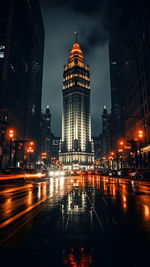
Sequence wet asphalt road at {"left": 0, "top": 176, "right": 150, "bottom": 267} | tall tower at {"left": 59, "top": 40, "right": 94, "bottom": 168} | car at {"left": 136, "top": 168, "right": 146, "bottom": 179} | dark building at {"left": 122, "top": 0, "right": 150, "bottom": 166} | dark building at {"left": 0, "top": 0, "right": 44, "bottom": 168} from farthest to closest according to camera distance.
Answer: tall tower at {"left": 59, "top": 40, "right": 94, "bottom": 168} < dark building at {"left": 0, "top": 0, "right": 44, "bottom": 168} < dark building at {"left": 122, "top": 0, "right": 150, "bottom": 166} < car at {"left": 136, "top": 168, "right": 146, "bottom": 179} < wet asphalt road at {"left": 0, "top": 176, "right": 150, "bottom": 267}

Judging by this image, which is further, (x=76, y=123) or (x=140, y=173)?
(x=76, y=123)

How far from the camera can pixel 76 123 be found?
17388cm

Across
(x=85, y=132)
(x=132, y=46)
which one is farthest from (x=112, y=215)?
(x=85, y=132)

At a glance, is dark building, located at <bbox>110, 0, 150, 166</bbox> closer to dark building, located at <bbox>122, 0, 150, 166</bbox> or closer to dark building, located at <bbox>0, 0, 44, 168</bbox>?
dark building, located at <bbox>122, 0, 150, 166</bbox>

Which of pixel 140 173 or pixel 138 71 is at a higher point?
pixel 138 71

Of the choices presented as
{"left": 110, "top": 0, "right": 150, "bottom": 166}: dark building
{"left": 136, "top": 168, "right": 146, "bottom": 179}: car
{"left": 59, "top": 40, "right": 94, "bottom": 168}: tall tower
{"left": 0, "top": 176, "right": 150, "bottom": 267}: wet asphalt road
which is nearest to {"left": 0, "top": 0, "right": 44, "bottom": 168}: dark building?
{"left": 136, "top": 168, "right": 146, "bottom": 179}: car

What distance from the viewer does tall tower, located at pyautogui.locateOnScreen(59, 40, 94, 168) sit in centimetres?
17688

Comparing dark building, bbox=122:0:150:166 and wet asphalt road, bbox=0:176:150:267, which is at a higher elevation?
dark building, bbox=122:0:150:166

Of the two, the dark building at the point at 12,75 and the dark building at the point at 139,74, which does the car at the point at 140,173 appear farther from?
the dark building at the point at 12,75

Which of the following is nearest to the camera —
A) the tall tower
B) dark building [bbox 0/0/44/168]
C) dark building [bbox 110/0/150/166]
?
dark building [bbox 110/0/150/166]

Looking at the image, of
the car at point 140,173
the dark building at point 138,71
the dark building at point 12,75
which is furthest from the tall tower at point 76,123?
the car at point 140,173

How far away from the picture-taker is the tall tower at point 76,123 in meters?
177

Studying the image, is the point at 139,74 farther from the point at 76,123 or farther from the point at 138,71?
the point at 76,123

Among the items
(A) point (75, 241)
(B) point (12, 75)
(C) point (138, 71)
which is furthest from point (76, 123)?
(A) point (75, 241)
